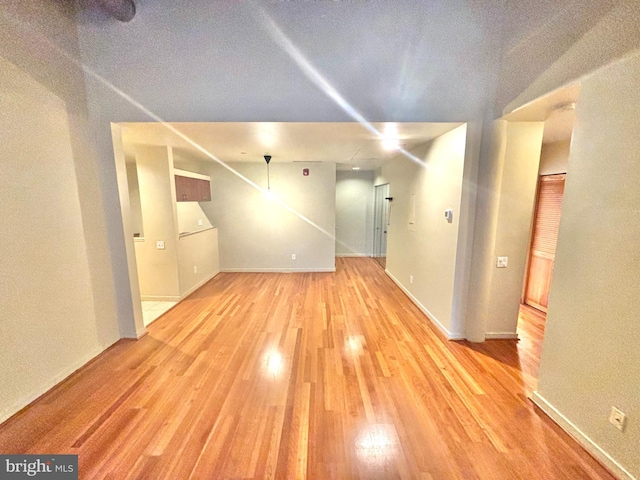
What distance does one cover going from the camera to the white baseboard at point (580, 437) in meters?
1.42

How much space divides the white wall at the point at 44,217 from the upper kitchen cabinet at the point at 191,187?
1643 millimetres

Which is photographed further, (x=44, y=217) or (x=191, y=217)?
(x=191, y=217)

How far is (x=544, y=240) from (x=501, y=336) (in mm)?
1834

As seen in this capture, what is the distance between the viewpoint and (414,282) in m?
4.00

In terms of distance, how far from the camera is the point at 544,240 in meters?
3.69

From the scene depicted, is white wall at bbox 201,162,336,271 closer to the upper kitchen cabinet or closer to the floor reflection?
the upper kitchen cabinet

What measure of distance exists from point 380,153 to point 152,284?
178 inches

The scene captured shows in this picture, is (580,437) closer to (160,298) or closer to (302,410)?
(302,410)

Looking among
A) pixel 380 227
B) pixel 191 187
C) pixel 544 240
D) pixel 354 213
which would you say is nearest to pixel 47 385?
pixel 191 187

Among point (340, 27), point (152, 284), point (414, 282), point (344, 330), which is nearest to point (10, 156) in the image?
point (152, 284)

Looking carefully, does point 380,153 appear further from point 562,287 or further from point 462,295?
point 562,287

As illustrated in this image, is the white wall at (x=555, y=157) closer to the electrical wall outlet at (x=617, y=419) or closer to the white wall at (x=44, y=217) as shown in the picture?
the electrical wall outlet at (x=617, y=419)

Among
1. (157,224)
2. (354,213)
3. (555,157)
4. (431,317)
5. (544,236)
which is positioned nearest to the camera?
(431,317)

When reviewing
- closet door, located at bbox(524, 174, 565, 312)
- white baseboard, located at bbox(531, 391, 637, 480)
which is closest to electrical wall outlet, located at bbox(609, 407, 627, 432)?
white baseboard, located at bbox(531, 391, 637, 480)
